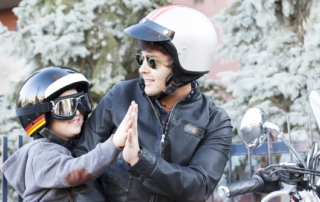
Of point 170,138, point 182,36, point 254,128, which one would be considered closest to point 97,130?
point 170,138

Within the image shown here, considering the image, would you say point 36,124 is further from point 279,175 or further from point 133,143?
point 279,175

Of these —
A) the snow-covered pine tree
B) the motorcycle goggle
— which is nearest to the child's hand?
the motorcycle goggle

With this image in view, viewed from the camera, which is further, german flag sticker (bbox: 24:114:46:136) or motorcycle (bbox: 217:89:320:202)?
german flag sticker (bbox: 24:114:46:136)

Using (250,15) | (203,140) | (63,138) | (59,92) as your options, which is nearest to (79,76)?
(59,92)

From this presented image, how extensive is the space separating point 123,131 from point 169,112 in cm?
49

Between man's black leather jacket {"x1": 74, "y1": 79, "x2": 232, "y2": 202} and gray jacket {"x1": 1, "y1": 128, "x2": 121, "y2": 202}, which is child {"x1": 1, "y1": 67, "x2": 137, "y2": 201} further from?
man's black leather jacket {"x1": 74, "y1": 79, "x2": 232, "y2": 202}

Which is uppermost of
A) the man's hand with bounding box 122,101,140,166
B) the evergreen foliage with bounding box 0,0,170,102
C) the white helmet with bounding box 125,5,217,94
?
the white helmet with bounding box 125,5,217,94

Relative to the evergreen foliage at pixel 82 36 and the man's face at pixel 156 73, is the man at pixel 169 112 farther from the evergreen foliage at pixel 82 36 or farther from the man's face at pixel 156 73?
the evergreen foliage at pixel 82 36

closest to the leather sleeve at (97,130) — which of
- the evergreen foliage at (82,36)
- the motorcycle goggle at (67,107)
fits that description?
the motorcycle goggle at (67,107)

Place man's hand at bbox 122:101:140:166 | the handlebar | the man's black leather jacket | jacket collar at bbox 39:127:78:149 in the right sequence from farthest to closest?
jacket collar at bbox 39:127:78:149 → the man's black leather jacket → the handlebar → man's hand at bbox 122:101:140:166

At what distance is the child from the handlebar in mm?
443

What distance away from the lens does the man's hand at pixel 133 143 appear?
6.47ft

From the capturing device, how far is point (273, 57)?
5395mm

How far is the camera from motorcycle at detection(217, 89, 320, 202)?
2.16m
